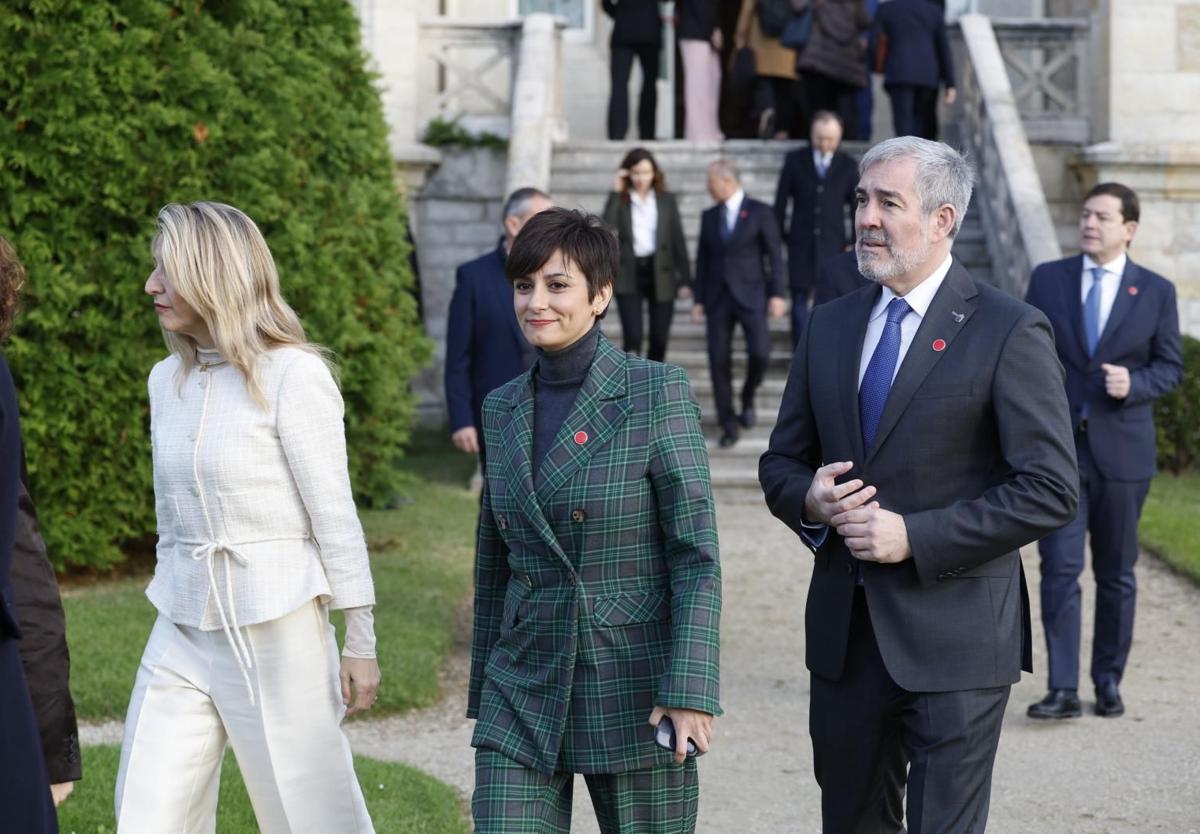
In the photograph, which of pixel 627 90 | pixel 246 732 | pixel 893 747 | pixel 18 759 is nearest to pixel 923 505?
pixel 893 747

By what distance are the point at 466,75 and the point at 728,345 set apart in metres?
5.32

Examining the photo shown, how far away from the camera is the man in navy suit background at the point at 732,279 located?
1291cm

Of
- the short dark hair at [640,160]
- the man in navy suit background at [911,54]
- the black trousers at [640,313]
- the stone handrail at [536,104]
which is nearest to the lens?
the short dark hair at [640,160]

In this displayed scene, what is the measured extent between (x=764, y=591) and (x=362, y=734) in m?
3.34

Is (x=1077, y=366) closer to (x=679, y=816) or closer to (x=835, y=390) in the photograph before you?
(x=835, y=390)

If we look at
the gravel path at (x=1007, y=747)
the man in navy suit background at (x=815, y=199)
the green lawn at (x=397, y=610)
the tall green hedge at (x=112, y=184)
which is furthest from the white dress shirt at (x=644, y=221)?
the gravel path at (x=1007, y=747)

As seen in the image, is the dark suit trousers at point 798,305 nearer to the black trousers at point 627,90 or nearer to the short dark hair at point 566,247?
the black trousers at point 627,90

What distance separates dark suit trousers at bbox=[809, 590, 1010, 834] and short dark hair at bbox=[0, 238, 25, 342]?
197cm

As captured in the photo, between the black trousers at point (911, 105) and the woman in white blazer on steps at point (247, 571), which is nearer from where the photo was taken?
the woman in white blazer on steps at point (247, 571)

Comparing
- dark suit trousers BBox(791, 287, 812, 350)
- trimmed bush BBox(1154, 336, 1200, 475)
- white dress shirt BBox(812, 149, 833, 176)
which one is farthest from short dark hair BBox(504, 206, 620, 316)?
trimmed bush BBox(1154, 336, 1200, 475)

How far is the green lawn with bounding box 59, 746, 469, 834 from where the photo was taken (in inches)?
219

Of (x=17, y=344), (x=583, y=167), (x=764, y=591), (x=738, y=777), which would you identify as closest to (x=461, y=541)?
(x=764, y=591)

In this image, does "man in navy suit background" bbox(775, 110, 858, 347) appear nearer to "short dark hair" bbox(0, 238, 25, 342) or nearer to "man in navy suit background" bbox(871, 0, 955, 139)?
"man in navy suit background" bbox(871, 0, 955, 139)

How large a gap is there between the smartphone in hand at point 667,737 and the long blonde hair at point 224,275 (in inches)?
46.7
